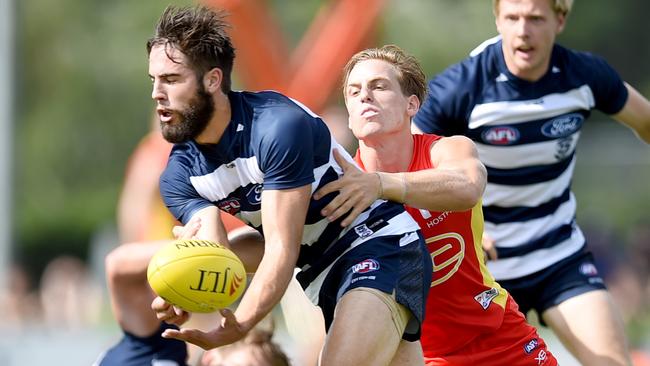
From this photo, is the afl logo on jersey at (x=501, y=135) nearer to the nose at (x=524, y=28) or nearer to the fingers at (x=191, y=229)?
the nose at (x=524, y=28)

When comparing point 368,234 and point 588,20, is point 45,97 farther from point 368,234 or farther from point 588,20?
point 368,234

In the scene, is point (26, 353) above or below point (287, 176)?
below

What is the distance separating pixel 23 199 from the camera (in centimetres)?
3241

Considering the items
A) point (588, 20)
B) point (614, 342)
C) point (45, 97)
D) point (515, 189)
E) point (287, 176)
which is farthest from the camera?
point (45, 97)

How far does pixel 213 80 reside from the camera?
544 centimetres

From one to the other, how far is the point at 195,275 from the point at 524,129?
8.06 feet

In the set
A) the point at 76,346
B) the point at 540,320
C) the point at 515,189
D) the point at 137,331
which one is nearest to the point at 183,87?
the point at 137,331

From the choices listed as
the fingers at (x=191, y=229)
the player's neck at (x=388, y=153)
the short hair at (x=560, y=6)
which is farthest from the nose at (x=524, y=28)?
the fingers at (x=191, y=229)

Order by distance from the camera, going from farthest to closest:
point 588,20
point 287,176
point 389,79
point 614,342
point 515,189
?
1. point 588,20
2. point 515,189
3. point 614,342
4. point 389,79
5. point 287,176

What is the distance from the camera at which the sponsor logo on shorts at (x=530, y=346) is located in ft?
20.1

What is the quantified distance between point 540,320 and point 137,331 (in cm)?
224

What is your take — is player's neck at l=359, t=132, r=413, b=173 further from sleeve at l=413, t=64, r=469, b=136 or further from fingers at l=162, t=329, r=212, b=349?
fingers at l=162, t=329, r=212, b=349

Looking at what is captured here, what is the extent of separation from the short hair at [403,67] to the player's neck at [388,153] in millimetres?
218

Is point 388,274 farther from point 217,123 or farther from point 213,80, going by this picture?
point 213,80
